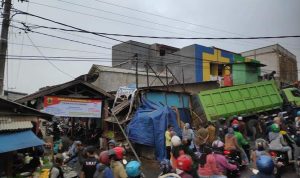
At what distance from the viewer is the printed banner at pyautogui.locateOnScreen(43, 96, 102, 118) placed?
17930mm

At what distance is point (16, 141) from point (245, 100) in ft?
49.0

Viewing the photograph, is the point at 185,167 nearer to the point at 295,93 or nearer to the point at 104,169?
the point at 104,169

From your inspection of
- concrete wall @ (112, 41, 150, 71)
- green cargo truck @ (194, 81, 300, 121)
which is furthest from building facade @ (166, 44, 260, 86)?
green cargo truck @ (194, 81, 300, 121)

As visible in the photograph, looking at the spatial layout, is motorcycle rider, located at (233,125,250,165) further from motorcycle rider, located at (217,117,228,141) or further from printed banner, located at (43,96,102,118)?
printed banner, located at (43,96,102,118)

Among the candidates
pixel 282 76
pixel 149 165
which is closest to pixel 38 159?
pixel 149 165

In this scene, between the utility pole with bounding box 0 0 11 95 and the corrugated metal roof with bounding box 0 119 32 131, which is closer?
the corrugated metal roof with bounding box 0 119 32 131

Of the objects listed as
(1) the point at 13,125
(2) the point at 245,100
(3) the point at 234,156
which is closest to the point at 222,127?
(2) the point at 245,100

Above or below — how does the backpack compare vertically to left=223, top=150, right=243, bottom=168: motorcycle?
above

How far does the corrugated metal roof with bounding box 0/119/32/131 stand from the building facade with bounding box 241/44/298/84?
33021mm

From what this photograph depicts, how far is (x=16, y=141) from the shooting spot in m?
10.9

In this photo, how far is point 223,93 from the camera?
21125 millimetres

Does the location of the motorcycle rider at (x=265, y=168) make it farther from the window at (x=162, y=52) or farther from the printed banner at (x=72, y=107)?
the window at (x=162, y=52)

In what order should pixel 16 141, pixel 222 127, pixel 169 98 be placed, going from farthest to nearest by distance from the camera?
pixel 169 98 → pixel 222 127 → pixel 16 141

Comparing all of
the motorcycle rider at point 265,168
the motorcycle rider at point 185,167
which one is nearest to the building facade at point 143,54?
the motorcycle rider at point 185,167
